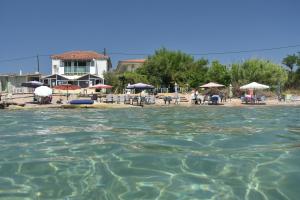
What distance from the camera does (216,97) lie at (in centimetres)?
2708

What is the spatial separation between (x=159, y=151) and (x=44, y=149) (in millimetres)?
2422

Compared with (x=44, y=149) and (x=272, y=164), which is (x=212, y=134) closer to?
(x=272, y=164)

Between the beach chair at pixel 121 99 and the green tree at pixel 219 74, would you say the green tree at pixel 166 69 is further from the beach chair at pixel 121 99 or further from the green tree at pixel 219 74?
the beach chair at pixel 121 99

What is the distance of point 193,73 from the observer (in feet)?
142

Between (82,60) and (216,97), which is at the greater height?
(82,60)

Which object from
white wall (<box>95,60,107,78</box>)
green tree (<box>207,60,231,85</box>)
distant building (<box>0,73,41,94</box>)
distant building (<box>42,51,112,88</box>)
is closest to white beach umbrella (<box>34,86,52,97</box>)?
green tree (<box>207,60,231,85</box>)

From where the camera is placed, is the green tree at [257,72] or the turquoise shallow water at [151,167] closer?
the turquoise shallow water at [151,167]

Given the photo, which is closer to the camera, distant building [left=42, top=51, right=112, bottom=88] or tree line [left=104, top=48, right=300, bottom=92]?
tree line [left=104, top=48, right=300, bottom=92]

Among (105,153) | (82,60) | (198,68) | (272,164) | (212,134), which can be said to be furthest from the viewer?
(82,60)

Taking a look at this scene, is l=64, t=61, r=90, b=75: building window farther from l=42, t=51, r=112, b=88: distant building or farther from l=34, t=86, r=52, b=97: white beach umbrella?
l=34, t=86, r=52, b=97: white beach umbrella

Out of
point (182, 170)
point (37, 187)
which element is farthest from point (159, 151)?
point (37, 187)

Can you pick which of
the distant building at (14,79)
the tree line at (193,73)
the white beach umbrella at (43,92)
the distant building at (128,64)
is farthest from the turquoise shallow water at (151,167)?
the distant building at (128,64)

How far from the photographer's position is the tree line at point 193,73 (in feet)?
134

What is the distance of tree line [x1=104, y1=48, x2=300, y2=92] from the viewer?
40.8m
